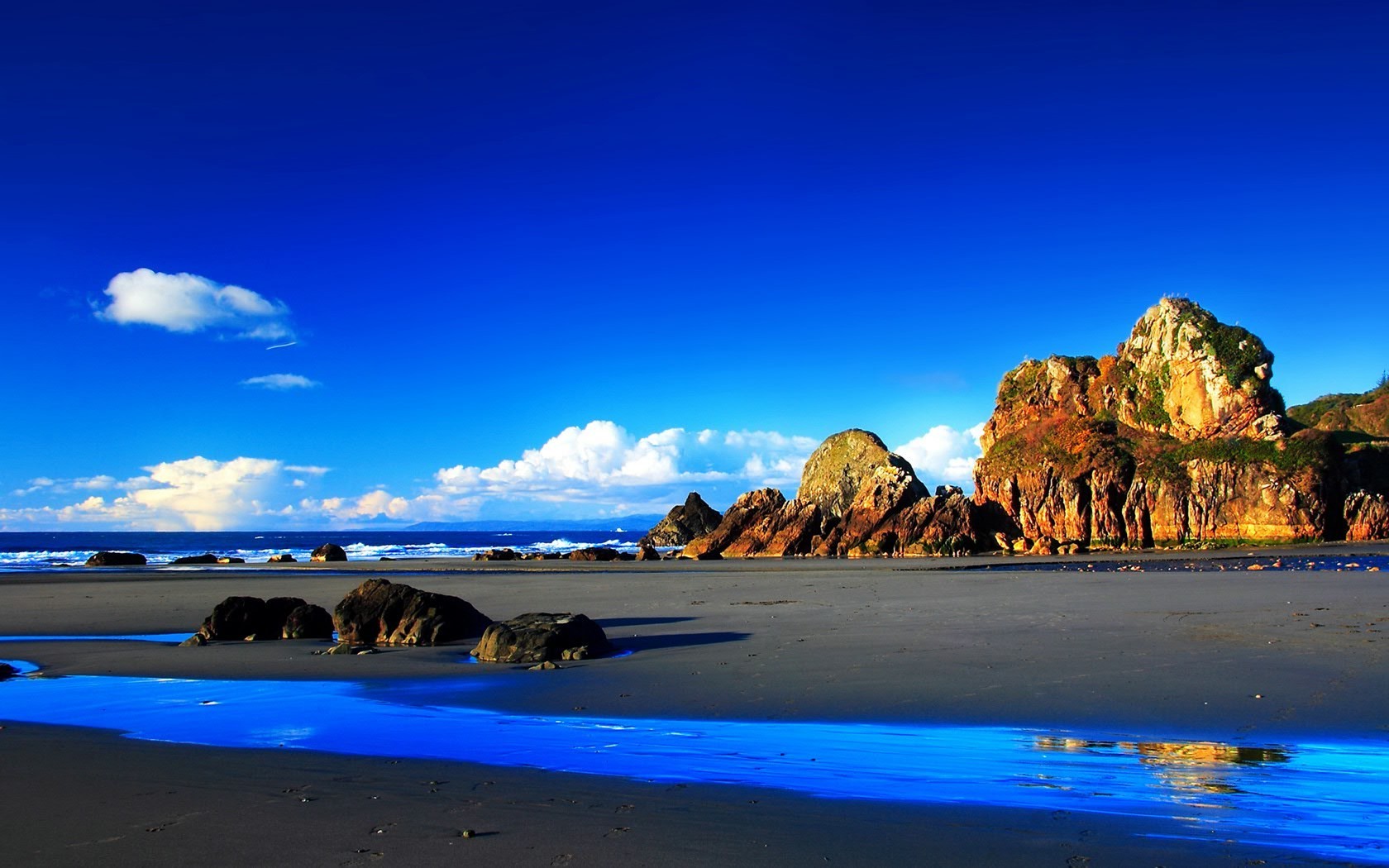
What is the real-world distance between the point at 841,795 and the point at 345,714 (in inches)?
233

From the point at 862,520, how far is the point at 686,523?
3713cm

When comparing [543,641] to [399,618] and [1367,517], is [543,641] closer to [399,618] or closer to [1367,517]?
[399,618]

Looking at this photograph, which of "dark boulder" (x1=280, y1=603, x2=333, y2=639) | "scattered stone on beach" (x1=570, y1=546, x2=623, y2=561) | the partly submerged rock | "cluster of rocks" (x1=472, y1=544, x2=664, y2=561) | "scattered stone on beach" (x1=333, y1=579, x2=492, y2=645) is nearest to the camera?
"scattered stone on beach" (x1=333, y1=579, x2=492, y2=645)

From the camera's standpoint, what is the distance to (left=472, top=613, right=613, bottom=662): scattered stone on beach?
13.3 metres

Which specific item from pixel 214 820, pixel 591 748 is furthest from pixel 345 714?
pixel 214 820

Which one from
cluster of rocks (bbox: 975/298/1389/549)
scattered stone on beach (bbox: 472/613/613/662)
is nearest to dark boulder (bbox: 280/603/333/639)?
scattered stone on beach (bbox: 472/613/613/662)

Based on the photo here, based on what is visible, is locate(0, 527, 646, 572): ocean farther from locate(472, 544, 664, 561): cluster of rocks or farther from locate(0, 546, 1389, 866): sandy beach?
locate(0, 546, 1389, 866): sandy beach

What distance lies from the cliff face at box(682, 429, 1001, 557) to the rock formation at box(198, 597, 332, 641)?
3961cm

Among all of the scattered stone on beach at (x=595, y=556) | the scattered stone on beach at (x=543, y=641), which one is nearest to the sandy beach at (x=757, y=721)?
the scattered stone on beach at (x=543, y=641)

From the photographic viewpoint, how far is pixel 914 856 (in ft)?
15.7

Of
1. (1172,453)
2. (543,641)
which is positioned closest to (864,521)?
(1172,453)

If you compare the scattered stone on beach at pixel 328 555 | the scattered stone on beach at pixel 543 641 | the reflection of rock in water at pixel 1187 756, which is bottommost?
the reflection of rock in water at pixel 1187 756

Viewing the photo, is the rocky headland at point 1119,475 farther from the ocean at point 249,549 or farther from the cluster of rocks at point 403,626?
the cluster of rocks at point 403,626

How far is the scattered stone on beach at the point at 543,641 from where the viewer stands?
13.3 m
